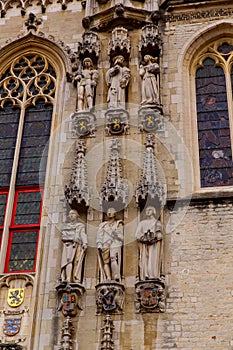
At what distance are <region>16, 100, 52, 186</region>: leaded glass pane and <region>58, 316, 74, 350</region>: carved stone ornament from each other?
405cm

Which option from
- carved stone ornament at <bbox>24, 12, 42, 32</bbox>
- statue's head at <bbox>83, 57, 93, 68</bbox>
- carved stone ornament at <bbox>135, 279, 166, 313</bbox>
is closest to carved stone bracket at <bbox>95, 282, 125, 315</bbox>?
carved stone ornament at <bbox>135, 279, 166, 313</bbox>

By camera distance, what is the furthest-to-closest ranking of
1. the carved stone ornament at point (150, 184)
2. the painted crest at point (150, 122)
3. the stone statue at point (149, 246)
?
the painted crest at point (150, 122) → the carved stone ornament at point (150, 184) → the stone statue at point (149, 246)

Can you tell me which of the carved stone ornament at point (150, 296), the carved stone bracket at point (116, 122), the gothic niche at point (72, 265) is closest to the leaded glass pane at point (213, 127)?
the carved stone bracket at point (116, 122)

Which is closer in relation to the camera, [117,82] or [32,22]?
[117,82]

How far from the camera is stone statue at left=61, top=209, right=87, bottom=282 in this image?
40.2ft

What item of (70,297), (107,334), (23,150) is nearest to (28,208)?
(23,150)

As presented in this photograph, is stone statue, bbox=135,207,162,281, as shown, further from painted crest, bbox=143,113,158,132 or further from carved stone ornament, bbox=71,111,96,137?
carved stone ornament, bbox=71,111,96,137

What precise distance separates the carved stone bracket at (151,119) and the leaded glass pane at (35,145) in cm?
252

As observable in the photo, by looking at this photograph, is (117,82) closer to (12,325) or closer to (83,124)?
(83,124)

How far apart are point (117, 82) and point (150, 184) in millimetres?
3376

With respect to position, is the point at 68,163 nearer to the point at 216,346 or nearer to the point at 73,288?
the point at 73,288

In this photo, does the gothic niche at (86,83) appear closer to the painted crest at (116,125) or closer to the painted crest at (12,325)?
the painted crest at (116,125)

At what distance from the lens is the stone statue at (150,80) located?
14.8 metres

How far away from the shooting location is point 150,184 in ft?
43.1
